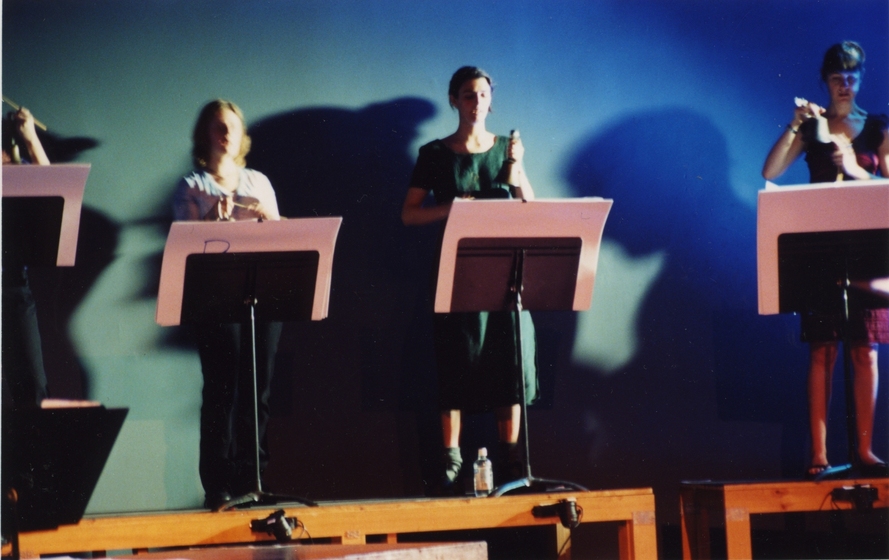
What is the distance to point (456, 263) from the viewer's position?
3.27 metres

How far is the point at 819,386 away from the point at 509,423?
4.31ft

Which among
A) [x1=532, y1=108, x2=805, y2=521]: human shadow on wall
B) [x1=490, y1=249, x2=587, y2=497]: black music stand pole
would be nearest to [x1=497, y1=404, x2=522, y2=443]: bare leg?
[x1=490, y1=249, x2=587, y2=497]: black music stand pole

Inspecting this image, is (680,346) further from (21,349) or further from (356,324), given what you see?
(21,349)

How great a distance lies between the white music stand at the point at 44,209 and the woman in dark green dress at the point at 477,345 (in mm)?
1350

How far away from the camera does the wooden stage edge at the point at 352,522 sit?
2877mm

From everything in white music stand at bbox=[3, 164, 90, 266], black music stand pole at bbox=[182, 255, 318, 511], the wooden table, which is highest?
white music stand at bbox=[3, 164, 90, 266]

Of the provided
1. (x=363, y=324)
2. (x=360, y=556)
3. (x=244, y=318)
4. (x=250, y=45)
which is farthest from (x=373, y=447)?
(x=360, y=556)

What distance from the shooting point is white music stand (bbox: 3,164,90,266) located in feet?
9.93

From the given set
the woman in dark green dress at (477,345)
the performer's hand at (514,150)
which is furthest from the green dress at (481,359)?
the performer's hand at (514,150)

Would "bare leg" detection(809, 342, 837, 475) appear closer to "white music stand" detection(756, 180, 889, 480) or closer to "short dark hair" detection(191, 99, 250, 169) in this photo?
"white music stand" detection(756, 180, 889, 480)

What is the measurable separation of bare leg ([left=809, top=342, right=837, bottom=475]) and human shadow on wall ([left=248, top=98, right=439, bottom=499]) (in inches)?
65.1

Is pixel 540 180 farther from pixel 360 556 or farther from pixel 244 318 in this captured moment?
pixel 360 556

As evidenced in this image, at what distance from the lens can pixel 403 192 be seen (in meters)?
4.53

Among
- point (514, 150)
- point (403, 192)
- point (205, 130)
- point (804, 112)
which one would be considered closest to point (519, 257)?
point (514, 150)
